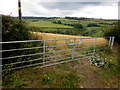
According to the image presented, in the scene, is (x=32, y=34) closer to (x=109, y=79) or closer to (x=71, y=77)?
(x=71, y=77)

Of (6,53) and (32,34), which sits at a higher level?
(32,34)

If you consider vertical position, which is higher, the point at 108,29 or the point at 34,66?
the point at 108,29

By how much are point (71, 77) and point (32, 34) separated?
2540 millimetres

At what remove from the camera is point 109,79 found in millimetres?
3662

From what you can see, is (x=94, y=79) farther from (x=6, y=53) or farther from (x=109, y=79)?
(x=6, y=53)

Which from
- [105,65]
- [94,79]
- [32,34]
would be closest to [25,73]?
[32,34]

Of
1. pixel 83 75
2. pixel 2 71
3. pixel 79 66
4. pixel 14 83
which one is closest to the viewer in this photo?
pixel 14 83

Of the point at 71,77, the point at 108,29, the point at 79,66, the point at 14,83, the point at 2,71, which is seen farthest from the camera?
the point at 108,29

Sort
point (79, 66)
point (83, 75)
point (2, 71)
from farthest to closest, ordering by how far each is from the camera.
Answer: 1. point (79, 66)
2. point (83, 75)
3. point (2, 71)

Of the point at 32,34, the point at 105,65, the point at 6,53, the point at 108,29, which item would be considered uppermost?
the point at 108,29

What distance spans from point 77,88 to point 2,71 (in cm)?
243

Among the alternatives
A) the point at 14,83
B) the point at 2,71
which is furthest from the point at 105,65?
the point at 2,71

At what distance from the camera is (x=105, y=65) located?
4555mm

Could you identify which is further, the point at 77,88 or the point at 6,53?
the point at 6,53
